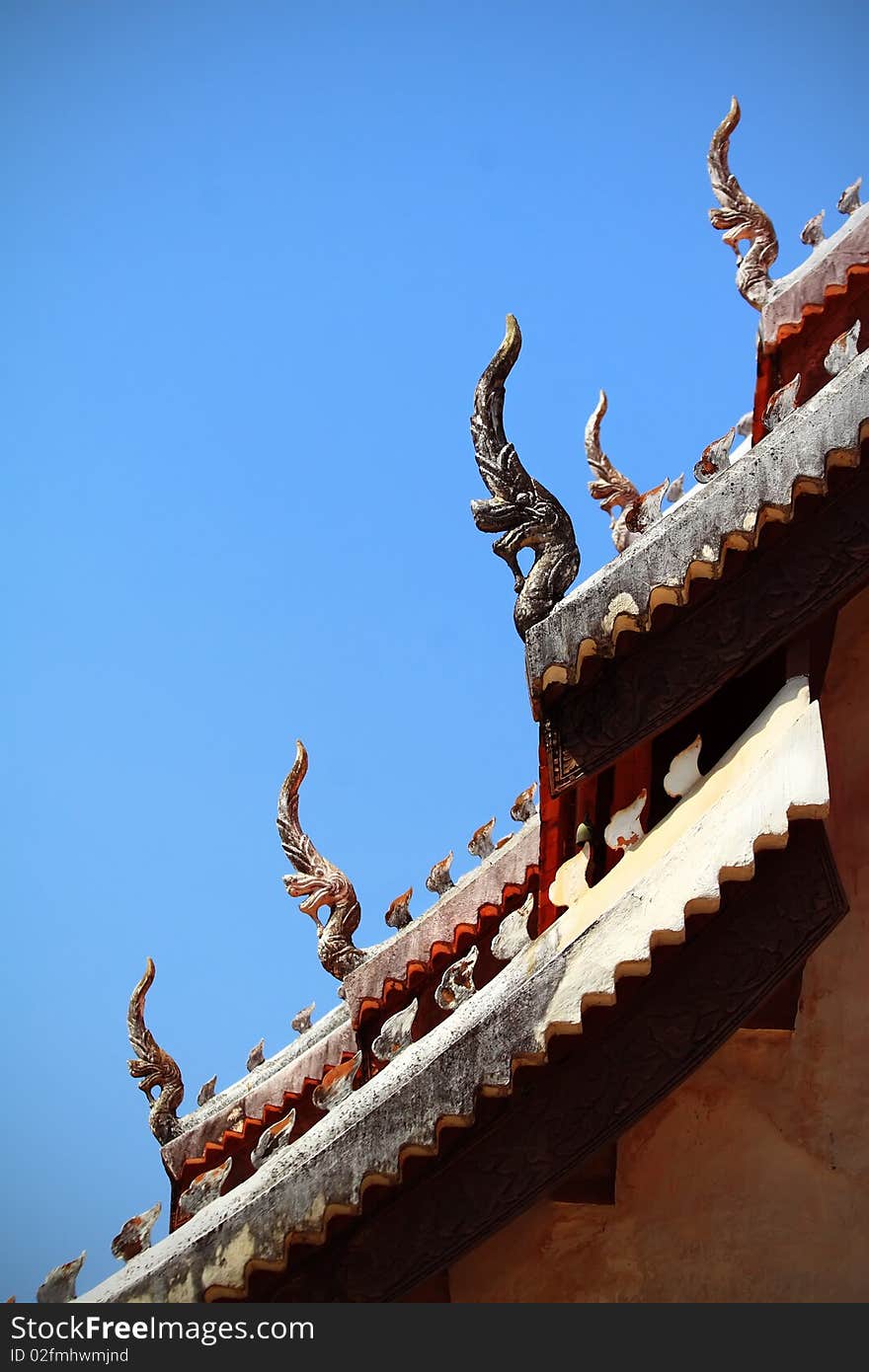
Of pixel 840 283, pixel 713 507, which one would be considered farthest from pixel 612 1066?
pixel 840 283

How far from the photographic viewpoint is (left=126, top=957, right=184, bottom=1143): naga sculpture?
452 inches

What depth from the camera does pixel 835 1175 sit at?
5188mm

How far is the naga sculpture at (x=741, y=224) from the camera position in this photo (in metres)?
8.27

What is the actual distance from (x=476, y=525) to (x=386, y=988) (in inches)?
177

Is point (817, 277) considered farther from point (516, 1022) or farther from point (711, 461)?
point (516, 1022)

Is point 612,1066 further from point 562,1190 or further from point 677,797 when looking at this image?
point 677,797

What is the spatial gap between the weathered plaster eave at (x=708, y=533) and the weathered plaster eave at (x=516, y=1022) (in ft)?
1.71

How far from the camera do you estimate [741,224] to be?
8.68 m

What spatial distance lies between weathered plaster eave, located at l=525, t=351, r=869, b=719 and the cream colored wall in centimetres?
94

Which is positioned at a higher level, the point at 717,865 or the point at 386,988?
the point at 386,988

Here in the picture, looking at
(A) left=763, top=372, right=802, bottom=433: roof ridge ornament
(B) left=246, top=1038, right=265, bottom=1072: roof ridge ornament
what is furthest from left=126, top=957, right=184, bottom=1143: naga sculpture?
(A) left=763, top=372, right=802, bottom=433: roof ridge ornament

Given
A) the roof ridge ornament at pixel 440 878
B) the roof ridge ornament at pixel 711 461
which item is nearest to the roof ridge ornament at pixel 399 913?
the roof ridge ornament at pixel 440 878

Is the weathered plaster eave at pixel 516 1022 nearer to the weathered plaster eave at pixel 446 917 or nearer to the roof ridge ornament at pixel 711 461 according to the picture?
the roof ridge ornament at pixel 711 461

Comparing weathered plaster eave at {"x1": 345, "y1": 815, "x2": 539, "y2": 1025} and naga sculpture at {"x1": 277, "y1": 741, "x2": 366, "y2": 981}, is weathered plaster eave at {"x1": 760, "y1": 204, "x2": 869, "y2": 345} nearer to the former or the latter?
Answer: weathered plaster eave at {"x1": 345, "y1": 815, "x2": 539, "y2": 1025}
